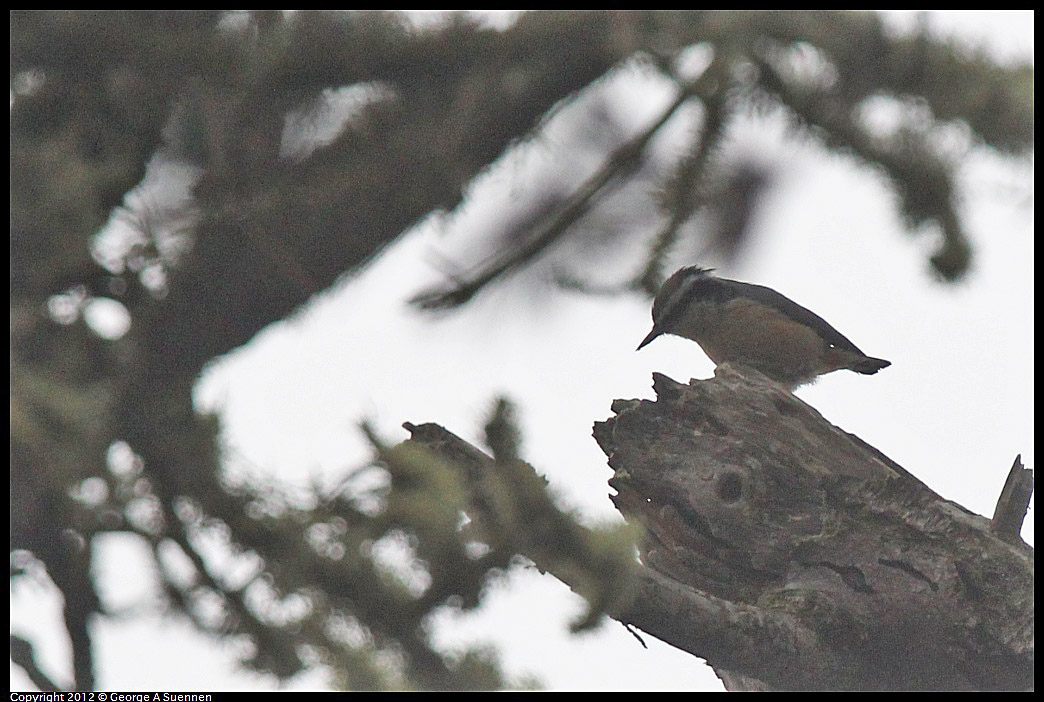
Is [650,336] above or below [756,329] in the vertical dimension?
below

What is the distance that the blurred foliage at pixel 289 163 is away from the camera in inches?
173

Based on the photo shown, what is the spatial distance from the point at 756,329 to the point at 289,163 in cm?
225

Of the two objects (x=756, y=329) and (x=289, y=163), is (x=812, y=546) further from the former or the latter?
(x=289, y=163)

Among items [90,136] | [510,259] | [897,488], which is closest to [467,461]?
[897,488]

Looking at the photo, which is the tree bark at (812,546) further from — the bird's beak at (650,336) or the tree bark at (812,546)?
the bird's beak at (650,336)

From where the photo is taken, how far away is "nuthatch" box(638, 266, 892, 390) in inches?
199

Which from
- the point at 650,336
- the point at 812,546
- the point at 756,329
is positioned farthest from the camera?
the point at 650,336

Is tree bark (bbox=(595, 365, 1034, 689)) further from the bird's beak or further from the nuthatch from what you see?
the bird's beak

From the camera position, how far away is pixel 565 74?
5.58 metres

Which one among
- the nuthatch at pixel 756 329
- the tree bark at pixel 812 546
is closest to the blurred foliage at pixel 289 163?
the nuthatch at pixel 756 329

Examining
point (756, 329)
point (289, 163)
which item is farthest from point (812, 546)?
point (289, 163)

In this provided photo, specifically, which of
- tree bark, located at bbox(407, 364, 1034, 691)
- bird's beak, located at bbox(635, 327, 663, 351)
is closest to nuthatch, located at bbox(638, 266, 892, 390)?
bird's beak, located at bbox(635, 327, 663, 351)

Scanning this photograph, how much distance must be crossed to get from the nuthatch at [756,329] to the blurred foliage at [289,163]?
0.31 m

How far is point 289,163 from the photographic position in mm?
5586
